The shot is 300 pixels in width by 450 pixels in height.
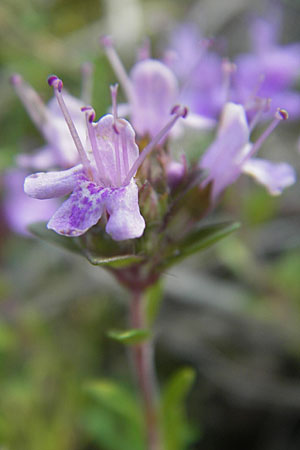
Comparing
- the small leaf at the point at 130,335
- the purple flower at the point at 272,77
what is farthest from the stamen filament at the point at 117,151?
the purple flower at the point at 272,77

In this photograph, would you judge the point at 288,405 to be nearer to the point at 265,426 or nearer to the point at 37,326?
the point at 265,426

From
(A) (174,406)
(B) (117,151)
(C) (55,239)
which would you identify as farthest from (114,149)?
(A) (174,406)

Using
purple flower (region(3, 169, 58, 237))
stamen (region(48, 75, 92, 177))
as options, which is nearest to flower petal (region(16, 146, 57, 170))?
stamen (region(48, 75, 92, 177))

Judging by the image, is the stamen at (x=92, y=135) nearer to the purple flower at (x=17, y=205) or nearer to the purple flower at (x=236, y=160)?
the purple flower at (x=236, y=160)

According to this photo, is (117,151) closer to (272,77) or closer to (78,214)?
(78,214)

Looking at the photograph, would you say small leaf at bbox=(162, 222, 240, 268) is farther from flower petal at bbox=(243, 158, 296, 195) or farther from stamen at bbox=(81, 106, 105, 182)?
stamen at bbox=(81, 106, 105, 182)

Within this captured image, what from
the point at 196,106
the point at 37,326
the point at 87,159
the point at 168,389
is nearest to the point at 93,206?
the point at 87,159

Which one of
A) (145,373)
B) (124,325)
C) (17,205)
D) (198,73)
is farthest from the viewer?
(17,205)
